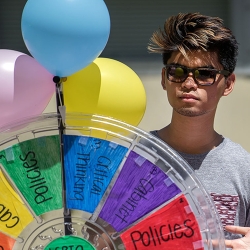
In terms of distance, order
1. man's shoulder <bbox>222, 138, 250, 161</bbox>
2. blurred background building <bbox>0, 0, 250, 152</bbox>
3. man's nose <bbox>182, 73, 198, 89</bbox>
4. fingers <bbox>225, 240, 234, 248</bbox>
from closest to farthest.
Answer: fingers <bbox>225, 240, 234, 248</bbox>, man's nose <bbox>182, 73, 198, 89</bbox>, man's shoulder <bbox>222, 138, 250, 161</bbox>, blurred background building <bbox>0, 0, 250, 152</bbox>

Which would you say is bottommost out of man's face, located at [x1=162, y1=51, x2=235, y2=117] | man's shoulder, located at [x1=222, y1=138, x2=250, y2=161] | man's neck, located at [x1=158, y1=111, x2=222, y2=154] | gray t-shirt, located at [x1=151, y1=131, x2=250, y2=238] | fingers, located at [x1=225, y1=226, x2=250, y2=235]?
fingers, located at [x1=225, y1=226, x2=250, y2=235]

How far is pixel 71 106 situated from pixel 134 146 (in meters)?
0.26

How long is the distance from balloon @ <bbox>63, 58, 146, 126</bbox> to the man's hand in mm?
493

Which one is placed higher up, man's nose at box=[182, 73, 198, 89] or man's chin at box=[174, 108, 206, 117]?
man's nose at box=[182, 73, 198, 89]

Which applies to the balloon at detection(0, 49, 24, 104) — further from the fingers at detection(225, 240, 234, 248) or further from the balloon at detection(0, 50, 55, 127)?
the fingers at detection(225, 240, 234, 248)

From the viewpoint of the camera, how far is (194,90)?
7.83 feet

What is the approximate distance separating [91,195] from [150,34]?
398cm

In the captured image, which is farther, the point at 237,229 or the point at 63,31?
the point at 237,229

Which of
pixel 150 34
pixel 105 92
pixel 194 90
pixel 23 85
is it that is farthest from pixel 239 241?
pixel 150 34

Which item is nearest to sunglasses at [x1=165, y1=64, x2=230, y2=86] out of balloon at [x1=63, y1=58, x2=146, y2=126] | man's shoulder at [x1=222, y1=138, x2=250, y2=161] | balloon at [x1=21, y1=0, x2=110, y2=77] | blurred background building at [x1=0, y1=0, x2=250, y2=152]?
balloon at [x1=63, y1=58, x2=146, y2=126]

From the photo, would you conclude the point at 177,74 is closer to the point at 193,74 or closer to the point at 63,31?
the point at 193,74

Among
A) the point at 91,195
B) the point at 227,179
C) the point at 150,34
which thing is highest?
the point at 150,34

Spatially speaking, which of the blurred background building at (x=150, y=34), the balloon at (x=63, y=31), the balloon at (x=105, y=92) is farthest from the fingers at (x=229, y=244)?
the blurred background building at (x=150, y=34)

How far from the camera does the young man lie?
7.85ft
